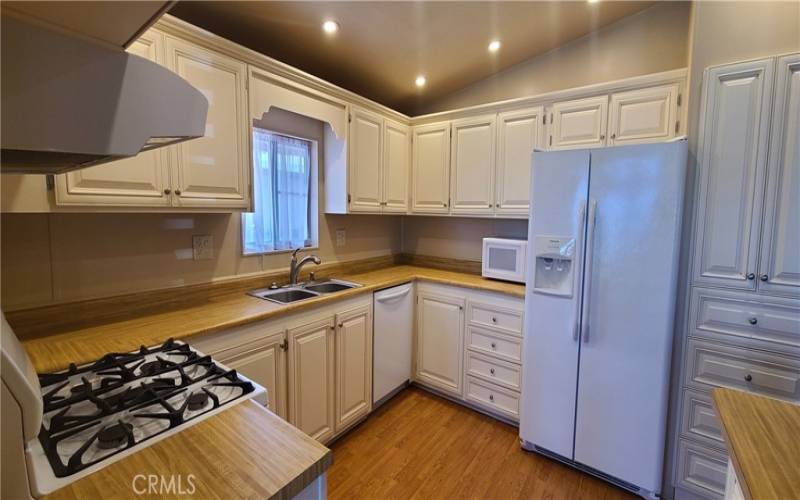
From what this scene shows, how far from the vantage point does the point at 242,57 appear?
1.81m

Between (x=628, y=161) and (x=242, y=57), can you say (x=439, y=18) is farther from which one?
(x=628, y=161)

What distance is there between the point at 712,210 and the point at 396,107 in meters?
2.64

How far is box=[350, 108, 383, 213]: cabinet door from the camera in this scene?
2572 millimetres

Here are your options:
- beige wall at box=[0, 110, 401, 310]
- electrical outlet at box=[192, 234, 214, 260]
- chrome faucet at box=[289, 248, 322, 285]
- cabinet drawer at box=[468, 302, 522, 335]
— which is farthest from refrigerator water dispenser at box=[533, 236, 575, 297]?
electrical outlet at box=[192, 234, 214, 260]

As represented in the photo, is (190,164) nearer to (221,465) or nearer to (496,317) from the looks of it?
(221,465)

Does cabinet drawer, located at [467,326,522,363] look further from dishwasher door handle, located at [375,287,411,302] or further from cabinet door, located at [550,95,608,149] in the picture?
cabinet door, located at [550,95,608,149]

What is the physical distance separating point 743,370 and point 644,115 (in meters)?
1.48

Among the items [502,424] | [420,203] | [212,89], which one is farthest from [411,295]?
[212,89]

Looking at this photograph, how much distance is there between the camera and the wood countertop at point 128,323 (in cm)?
126

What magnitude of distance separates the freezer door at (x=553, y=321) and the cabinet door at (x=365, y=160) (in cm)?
124

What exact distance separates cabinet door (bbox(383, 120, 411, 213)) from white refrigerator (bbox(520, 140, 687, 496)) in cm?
126

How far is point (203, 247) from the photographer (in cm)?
197

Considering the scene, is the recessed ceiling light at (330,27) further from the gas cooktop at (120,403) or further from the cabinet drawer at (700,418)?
the cabinet drawer at (700,418)

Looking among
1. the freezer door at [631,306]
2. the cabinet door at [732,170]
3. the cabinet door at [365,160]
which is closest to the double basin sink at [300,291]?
the cabinet door at [365,160]
